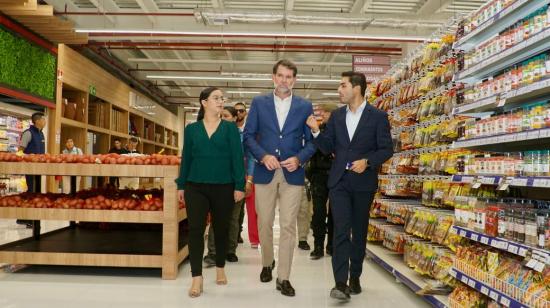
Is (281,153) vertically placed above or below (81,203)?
above

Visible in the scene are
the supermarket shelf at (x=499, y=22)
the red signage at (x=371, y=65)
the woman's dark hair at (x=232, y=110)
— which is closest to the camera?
the supermarket shelf at (x=499, y=22)

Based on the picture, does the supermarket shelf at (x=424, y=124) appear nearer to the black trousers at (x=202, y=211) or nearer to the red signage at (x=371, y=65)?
the black trousers at (x=202, y=211)

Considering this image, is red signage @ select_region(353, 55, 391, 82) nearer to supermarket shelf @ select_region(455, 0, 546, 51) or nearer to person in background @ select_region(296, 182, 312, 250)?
person in background @ select_region(296, 182, 312, 250)

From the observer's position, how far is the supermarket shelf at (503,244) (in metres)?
2.18

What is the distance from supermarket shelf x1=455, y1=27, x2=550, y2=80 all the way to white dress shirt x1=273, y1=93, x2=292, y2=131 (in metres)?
1.20

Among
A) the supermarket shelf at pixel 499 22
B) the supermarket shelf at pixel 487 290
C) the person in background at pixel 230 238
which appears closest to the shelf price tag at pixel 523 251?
the supermarket shelf at pixel 487 290

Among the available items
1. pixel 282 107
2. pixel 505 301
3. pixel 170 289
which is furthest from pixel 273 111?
pixel 505 301

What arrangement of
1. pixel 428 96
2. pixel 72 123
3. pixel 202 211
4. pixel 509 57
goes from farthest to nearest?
pixel 72 123 < pixel 428 96 < pixel 202 211 < pixel 509 57

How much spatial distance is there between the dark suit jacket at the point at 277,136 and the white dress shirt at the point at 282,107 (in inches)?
1.6

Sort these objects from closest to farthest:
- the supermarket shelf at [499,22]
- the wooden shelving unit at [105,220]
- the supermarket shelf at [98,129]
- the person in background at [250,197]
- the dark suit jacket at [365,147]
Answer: the supermarket shelf at [499,22] → the dark suit jacket at [365,147] → the wooden shelving unit at [105,220] → the person in background at [250,197] → the supermarket shelf at [98,129]

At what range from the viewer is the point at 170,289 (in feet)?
12.3

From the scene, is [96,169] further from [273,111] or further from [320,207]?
[320,207]

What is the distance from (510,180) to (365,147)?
123cm

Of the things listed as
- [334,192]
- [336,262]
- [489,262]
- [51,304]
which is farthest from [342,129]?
[51,304]
